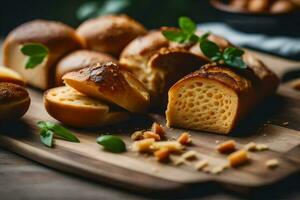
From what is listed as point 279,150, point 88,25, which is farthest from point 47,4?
point 279,150

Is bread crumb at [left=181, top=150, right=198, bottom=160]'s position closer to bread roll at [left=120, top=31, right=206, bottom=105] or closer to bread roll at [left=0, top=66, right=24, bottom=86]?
bread roll at [left=120, top=31, right=206, bottom=105]

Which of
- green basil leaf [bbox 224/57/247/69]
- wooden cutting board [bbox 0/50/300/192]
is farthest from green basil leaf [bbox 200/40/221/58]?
wooden cutting board [bbox 0/50/300/192]

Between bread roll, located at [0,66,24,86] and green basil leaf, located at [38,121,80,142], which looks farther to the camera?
bread roll, located at [0,66,24,86]

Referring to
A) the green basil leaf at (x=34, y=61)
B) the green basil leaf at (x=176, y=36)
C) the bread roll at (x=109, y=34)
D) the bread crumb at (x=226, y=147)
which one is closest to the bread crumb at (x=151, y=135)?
the bread crumb at (x=226, y=147)

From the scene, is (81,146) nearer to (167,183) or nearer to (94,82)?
(94,82)

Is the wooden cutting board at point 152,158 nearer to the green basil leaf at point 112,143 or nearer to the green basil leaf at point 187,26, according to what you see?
the green basil leaf at point 112,143
